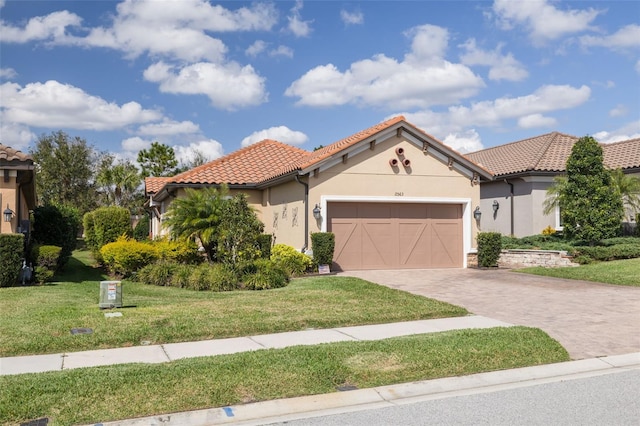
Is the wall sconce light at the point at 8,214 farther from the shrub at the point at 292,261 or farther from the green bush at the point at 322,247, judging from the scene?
the green bush at the point at 322,247

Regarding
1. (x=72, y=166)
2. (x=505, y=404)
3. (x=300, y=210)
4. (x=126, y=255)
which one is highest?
(x=72, y=166)

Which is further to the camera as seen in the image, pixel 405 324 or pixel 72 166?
pixel 72 166

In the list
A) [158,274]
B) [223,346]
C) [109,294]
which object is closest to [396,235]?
[158,274]

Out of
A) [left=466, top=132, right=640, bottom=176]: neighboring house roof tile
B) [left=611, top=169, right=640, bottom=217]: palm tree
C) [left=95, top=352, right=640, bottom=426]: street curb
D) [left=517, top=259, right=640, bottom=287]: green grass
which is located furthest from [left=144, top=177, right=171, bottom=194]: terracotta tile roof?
[left=95, top=352, right=640, bottom=426]: street curb

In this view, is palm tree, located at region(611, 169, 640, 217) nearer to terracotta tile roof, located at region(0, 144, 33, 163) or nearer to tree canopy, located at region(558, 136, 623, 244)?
tree canopy, located at region(558, 136, 623, 244)

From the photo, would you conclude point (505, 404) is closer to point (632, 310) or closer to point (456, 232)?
point (632, 310)

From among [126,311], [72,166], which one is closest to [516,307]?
[126,311]

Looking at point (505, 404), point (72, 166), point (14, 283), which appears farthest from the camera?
point (72, 166)

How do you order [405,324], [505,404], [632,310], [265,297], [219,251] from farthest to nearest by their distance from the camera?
[219,251], [265,297], [632,310], [405,324], [505,404]

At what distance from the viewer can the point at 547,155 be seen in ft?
86.2

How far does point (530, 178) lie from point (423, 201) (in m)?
7.10

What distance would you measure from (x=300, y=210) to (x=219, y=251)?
13.8 ft

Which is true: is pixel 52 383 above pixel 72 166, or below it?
below

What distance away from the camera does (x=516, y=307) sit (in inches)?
468
